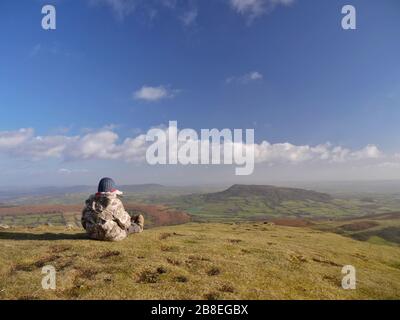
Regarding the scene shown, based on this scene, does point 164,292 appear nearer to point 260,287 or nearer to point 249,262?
point 260,287

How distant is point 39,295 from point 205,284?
12973mm

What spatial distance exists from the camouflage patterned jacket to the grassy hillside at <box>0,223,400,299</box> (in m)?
1.58

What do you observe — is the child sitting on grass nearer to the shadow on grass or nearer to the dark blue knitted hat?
the dark blue knitted hat

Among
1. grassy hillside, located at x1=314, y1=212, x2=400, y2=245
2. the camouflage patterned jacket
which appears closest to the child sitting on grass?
the camouflage patterned jacket

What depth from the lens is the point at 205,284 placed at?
2644cm

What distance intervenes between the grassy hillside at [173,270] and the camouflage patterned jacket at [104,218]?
158 cm

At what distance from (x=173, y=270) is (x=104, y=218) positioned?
14342 millimetres

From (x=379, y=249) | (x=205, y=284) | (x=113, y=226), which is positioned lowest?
(x=379, y=249)

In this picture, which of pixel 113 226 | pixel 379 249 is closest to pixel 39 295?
pixel 113 226

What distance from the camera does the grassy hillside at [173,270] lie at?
24875mm

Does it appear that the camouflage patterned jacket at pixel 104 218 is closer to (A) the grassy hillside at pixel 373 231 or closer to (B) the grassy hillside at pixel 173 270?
(B) the grassy hillside at pixel 173 270

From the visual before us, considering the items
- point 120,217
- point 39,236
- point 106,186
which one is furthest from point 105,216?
point 39,236
